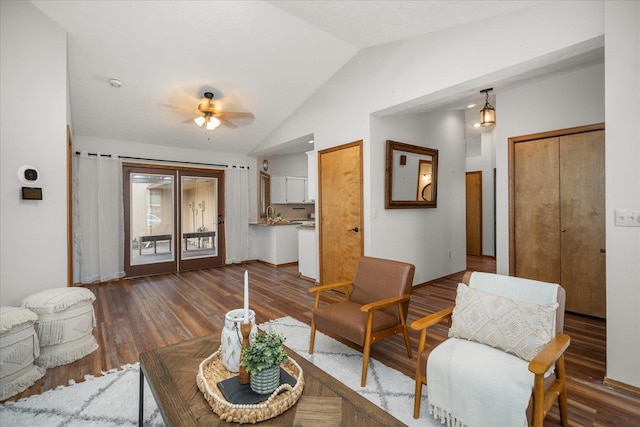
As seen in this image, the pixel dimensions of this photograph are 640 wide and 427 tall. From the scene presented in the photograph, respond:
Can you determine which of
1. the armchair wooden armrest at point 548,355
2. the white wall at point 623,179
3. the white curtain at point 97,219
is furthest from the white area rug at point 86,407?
the white curtain at point 97,219

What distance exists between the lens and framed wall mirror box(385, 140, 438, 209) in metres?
4.23

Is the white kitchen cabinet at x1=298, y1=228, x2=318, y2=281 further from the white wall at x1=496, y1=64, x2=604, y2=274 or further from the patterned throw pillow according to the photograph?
the patterned throw pillow

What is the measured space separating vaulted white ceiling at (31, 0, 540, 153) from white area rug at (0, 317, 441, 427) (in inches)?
121

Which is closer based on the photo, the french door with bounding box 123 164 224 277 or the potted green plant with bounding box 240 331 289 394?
the potted green plant with bounding box 240 331 289 394

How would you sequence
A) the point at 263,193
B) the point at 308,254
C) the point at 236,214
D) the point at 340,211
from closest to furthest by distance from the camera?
the point at 340,211 < the point at 308,254 < the point at 236,214 < the point at 263,193

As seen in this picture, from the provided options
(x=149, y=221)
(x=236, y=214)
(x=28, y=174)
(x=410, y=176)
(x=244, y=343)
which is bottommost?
(x=244, y=343)

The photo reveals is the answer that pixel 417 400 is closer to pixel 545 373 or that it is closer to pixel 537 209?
pixel 545 373

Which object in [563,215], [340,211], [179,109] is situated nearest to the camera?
[563,215]

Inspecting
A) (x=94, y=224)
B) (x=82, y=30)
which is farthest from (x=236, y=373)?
(x=94, y=224)

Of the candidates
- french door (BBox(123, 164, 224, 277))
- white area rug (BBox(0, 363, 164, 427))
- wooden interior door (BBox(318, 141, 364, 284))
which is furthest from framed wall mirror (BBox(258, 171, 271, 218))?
white area rug (BBox(0, 363, 164, 427))

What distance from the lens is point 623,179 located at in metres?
2.07

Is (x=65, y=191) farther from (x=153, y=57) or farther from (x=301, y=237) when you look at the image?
(x=301, y=237)

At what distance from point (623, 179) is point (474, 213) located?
19.7 feet

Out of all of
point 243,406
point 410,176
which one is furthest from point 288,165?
point 243,406
